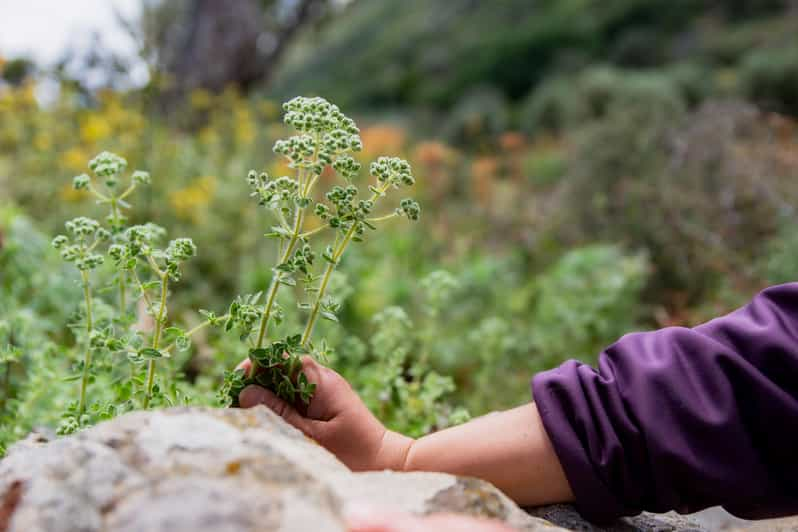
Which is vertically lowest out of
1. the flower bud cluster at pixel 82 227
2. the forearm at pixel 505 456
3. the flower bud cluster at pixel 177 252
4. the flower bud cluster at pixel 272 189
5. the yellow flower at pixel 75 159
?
the forearm at pixel 505 456

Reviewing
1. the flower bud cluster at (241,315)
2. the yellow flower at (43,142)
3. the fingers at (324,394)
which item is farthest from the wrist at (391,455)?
the yellow flower at (43,142)

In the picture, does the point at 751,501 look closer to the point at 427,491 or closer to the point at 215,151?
the point at 427,491

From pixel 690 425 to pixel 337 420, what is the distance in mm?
580

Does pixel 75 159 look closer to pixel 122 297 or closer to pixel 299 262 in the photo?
pixel 122 297

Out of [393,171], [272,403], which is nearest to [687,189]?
[393,171]

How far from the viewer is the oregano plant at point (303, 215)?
47.5 inches

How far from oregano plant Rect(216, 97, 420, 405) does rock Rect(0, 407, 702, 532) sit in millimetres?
145

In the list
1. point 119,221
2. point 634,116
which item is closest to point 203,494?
point 119,221

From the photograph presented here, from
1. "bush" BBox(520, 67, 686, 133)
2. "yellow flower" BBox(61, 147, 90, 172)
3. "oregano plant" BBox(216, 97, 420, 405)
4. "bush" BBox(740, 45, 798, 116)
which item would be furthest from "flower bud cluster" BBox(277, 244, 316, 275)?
"bush" BBox(740, 45, 798, 116)

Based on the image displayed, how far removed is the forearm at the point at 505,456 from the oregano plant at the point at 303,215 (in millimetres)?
249

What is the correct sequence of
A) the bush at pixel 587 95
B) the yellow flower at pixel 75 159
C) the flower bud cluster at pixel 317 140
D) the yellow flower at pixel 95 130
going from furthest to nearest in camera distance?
the bush at pixel 587 95 < the yellow flower at pixel 95 130 < the yellow flower at pixel 75 159 < the flower bud cluster at pixel 317 140

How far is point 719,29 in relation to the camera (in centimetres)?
988

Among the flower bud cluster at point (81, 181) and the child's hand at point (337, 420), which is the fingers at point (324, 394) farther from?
the flower bud cluster at point (81, 181)

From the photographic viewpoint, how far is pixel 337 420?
1.33 meters
